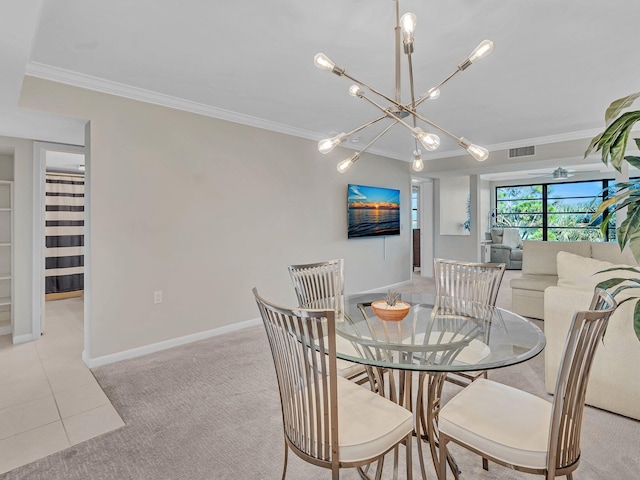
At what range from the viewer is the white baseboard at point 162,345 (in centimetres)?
296

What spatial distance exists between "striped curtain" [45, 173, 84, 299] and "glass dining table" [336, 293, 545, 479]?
5.37 meters

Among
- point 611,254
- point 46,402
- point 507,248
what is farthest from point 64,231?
point 507,248

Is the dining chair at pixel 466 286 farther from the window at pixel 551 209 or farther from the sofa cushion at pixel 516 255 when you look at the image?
the window at pixel 551 209

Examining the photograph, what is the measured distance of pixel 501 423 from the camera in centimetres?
131

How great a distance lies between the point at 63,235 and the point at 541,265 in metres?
7.11

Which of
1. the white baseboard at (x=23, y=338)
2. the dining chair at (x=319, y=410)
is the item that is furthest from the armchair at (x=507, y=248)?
the white baseboard at (x=23, y=338)

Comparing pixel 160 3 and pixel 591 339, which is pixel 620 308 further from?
pixel 160 3

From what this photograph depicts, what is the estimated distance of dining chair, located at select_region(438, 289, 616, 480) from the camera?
113cm

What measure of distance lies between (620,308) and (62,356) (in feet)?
14.3

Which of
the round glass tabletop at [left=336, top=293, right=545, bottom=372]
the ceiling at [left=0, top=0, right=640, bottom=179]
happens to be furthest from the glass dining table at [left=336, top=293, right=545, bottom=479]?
the ceiling at [left=0, top=0, right=640, bottom=179]

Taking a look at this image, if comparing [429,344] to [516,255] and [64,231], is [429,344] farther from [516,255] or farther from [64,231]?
[516,255]

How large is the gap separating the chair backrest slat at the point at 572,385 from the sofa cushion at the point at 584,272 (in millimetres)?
1213

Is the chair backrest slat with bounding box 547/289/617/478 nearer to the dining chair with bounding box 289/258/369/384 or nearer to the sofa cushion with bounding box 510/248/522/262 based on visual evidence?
the dining chair with bounding box 289/258/369/384

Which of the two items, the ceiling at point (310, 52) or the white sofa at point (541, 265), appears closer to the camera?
the ceiling at point (310, 52)
